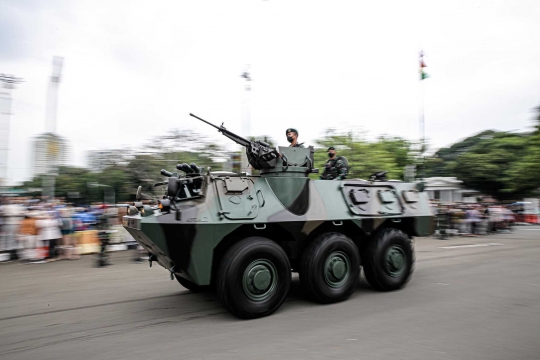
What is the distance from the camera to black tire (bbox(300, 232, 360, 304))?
234 inches

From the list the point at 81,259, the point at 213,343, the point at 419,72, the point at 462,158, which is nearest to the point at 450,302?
the point at 213,343

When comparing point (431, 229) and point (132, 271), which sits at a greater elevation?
point (431, 229)

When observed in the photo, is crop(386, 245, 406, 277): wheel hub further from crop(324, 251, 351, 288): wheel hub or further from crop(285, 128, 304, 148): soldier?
crop(285, 128, 304, 148): soldier

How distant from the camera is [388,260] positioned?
22.4 ft

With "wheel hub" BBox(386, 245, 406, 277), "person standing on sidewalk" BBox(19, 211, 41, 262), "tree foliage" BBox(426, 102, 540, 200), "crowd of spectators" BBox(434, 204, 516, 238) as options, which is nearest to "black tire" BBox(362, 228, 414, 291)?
"wheel hub" BBox(386, 245, 406, 277)

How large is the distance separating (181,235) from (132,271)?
4843mm

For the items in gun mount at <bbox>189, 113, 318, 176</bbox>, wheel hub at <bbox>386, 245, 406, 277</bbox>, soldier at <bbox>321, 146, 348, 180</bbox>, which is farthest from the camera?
soldier at <bbox>321, 146, 348, 180</bbox>

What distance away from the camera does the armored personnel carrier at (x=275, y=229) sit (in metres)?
5.21

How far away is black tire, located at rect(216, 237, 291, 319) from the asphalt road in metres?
0.20

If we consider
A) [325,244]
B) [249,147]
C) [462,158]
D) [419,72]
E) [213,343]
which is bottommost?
[213,343]

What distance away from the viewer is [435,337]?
461cm

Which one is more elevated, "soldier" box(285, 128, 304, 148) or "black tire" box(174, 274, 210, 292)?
"soldier" box(285, 128, 304, 148)

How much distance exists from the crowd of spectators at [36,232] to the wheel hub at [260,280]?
6432 mm

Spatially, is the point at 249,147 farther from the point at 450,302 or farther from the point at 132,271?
the point at 132,271
